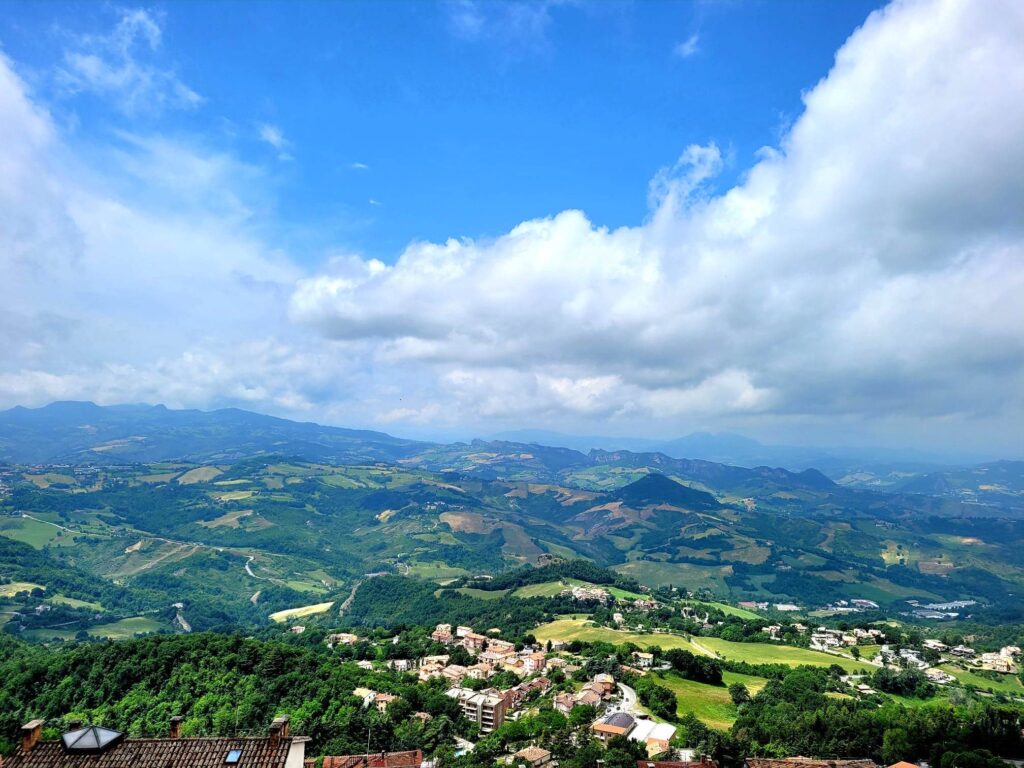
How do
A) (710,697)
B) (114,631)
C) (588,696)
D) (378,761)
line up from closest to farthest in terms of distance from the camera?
(378,761) → (588,696) → (710,697) → (114,631)

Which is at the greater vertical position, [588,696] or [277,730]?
[277,730]

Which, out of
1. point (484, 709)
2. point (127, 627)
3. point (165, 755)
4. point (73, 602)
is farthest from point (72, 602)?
point (165, 755)

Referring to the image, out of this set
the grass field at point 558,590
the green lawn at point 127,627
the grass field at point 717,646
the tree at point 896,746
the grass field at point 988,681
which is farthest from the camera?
the grass field at point 558,590

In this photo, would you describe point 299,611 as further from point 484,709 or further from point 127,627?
point 484,709

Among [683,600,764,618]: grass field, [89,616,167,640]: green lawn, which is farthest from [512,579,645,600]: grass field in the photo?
[89,616,167,640]: green lawn

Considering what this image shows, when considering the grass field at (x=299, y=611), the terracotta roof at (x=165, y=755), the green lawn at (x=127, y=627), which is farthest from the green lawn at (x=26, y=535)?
the terracotta roof at (x=165, y=755)

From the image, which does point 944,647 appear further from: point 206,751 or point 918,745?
point 206,751

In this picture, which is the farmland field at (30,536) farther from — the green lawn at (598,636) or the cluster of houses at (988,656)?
the cluster of houses at (988,656)
